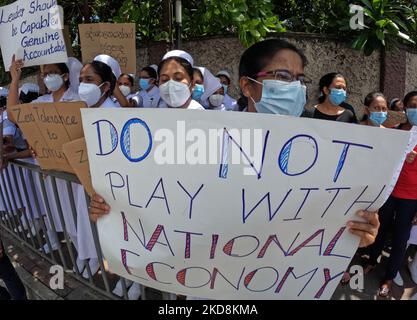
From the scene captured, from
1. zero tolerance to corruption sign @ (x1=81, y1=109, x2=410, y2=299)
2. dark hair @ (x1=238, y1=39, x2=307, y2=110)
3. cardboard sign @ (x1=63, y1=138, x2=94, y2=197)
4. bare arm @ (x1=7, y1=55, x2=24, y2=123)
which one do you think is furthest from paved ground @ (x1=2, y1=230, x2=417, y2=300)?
dark hair @ (x1=238, y1=39, x2=307, y2=110)

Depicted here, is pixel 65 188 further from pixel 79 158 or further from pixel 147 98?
pixel 147 98

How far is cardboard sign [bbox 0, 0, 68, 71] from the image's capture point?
2.59 metres

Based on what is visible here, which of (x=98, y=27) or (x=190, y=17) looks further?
(x=190, y=17)

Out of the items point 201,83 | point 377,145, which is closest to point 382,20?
point 201,83

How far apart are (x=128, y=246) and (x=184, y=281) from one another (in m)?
0.31

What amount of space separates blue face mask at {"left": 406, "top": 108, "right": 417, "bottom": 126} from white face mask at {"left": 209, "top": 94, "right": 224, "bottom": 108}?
2.25 m

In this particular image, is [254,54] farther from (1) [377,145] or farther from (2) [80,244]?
(2) [80,244]

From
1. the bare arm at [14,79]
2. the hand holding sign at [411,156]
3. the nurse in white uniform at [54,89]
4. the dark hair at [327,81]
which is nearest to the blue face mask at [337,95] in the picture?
the dark hair at [327,81]

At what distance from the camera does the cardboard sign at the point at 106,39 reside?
3.44 meters

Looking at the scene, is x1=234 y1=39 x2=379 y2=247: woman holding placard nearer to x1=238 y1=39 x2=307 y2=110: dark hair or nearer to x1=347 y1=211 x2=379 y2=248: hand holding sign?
x1=238 y1=39 x2=307 y2=110: dark hair

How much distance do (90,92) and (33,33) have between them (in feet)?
2.36

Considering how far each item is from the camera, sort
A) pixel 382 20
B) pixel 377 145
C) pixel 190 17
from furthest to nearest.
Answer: pixel 190 17, pixel 382 20, pixel 377 145

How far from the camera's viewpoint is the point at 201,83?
13.0ft

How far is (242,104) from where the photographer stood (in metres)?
3.72
